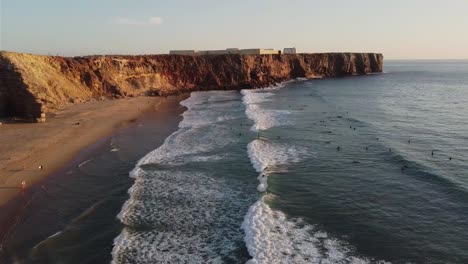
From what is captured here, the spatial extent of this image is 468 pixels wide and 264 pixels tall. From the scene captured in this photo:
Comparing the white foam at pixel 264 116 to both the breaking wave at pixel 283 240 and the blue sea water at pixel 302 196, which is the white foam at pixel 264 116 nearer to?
the blue sea water at pixel 302 196

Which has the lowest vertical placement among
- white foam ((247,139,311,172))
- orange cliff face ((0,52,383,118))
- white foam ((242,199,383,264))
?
white foam ((242,199,383,264))

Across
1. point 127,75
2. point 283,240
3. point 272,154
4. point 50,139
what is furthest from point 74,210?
point 127,75

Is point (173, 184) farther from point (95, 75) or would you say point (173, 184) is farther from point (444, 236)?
point (95, 75)

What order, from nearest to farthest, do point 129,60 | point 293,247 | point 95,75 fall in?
point 293,247, point 95,75, point 129,60

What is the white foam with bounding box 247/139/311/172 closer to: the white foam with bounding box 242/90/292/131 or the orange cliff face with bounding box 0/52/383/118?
the white foam with bounding box 242/90/292/131

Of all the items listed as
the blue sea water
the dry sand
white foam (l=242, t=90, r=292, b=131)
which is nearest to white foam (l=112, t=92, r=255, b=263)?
the blue sea water

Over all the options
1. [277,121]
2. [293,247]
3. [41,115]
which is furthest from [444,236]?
[41,115]
